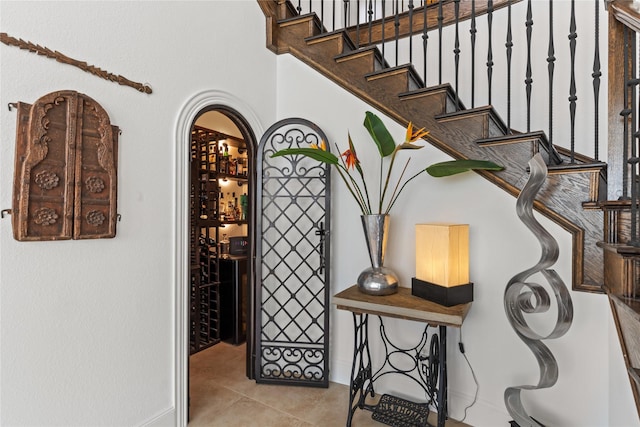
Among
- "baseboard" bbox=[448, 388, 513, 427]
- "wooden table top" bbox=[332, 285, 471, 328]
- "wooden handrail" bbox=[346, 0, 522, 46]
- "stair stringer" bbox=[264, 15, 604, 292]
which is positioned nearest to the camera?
"stair stringer" bbox=[264, 15, 604, 292]

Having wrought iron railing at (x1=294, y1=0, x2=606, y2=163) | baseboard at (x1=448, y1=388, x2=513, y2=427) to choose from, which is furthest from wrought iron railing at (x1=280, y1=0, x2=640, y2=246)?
baseboard at (x1=448, y1=388, x2=513, y2=427)

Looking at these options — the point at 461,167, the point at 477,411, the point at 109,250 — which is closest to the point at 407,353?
the point at 477,411

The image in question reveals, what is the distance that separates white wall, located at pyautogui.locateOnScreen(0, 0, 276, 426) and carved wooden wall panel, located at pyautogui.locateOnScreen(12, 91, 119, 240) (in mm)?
46

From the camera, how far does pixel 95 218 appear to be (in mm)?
1759

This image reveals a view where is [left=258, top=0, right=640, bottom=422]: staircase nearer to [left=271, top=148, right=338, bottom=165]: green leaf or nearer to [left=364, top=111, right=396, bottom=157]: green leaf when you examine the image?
[left=364, top=111, right=396, bottom=157]: green leaf

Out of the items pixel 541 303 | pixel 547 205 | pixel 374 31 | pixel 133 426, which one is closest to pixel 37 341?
pixel 133 426

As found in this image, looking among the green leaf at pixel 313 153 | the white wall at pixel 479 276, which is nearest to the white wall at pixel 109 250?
the green leaf at pixel 313 153

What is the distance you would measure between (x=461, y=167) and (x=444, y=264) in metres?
0.54

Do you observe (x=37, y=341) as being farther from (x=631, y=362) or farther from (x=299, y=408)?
(x=631, y=362)

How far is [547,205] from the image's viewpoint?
1.83m

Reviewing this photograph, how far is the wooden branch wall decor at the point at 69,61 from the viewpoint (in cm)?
149

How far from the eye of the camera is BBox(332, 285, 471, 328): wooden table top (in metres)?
1.82

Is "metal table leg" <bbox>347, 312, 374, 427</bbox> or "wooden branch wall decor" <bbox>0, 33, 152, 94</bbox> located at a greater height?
"wooden branch wall decor" <bbox>0, 33, 152, 94</bbox>

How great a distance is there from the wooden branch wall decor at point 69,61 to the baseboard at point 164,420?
1.87m
